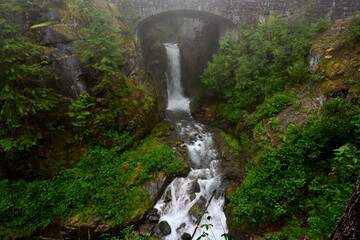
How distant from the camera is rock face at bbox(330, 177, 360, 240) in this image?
1670 mm

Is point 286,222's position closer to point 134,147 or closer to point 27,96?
point 134,147

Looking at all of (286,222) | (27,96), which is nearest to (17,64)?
(27,96)

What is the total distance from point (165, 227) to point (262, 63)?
962 centimetres

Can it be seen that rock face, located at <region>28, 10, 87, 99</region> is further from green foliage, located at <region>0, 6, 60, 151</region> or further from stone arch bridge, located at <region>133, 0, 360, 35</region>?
stone arch bridge, located at <region>133, 0, 360, 35</region>

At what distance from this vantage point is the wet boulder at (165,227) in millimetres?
6418

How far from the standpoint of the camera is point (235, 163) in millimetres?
8883

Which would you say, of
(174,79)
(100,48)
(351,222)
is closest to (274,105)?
(351,222)

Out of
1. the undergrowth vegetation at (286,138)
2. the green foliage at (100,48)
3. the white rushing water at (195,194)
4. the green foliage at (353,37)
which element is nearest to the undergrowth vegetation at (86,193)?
the white rushing water at (195,194)

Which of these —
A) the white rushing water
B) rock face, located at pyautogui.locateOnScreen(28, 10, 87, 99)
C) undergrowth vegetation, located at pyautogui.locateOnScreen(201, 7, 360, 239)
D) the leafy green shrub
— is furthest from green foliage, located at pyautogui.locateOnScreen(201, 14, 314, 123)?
rock face, located at pyautogui.locateOnScreen(28, 10, 87, 99)

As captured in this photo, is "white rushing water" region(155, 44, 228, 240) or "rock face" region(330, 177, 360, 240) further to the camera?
"white rushing water" region(155, 44, 228, 240)

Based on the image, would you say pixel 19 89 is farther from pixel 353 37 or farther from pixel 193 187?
pixel 353 37

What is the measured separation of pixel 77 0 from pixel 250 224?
12058mm

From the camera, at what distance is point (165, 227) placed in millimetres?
6535

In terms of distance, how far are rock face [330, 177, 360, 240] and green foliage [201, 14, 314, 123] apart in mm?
7989
